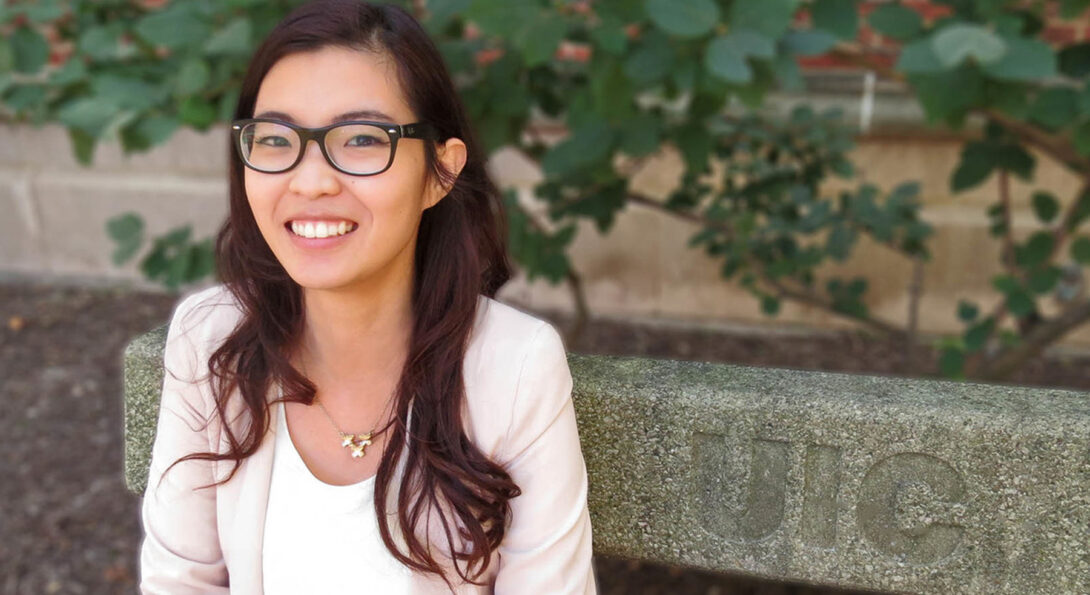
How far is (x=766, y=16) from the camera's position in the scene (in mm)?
1950

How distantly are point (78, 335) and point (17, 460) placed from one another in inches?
56.7

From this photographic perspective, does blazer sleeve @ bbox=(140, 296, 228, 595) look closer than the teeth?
No

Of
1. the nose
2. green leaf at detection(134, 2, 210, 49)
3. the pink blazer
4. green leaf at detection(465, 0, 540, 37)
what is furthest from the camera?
green leaf at detection(134, 2, 210, 49)

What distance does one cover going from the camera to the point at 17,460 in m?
4.23

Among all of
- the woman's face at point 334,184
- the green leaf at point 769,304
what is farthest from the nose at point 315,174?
the green leaf at point 769,304

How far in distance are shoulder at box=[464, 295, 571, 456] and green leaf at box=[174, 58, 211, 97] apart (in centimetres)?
111

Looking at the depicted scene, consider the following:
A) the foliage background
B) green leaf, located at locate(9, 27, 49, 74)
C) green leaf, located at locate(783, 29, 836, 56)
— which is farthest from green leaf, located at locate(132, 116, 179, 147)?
green leaf, located at locate(783, 29, 836, 56)

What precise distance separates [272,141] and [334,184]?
127 millimetres

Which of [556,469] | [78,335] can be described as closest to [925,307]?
[556,469]

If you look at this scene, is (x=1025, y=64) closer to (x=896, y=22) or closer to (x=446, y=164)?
(x=896, y=22)

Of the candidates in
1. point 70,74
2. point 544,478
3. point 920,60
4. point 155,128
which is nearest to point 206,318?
point 544,478

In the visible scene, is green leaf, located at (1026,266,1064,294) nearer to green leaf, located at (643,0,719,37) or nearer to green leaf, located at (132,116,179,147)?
green leaf, located at (643,0,719,37)

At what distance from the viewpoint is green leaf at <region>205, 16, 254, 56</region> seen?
2.17 metres

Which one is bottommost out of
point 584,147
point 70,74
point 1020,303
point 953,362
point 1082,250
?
point 953,362
